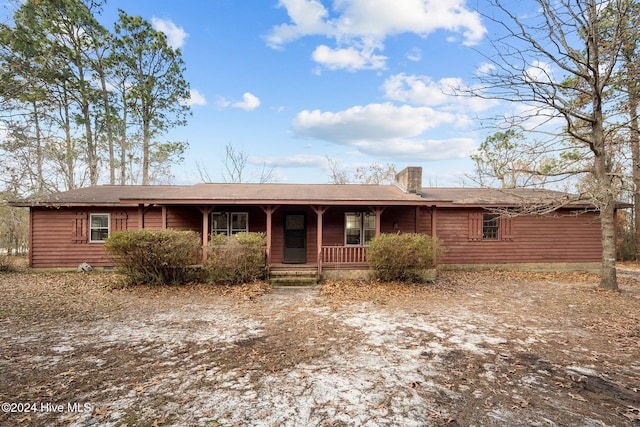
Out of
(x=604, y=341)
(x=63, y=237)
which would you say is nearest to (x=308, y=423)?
(x=604, y=341)

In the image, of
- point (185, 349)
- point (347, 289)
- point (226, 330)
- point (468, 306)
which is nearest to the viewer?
point (185, 349)

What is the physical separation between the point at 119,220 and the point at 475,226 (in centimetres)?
1393

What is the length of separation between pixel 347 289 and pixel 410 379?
498 cm

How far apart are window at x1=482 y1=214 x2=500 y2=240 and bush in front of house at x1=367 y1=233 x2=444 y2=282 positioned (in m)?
4.15

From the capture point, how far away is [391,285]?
8.99m

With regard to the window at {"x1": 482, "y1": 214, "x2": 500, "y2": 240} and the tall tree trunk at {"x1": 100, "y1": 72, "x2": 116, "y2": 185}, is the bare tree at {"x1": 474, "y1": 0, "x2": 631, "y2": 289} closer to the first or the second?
the window at {"x1": 482, "y1": 214, "x2": 500, "y2": 240}

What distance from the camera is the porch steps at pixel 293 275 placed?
30.2ft

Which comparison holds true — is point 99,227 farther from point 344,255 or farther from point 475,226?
point 475,226

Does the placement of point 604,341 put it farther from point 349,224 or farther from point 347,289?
point 349,224

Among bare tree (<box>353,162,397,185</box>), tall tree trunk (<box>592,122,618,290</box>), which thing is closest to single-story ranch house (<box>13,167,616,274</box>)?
tall tree trunk (<box>592,122,618,290</box>)

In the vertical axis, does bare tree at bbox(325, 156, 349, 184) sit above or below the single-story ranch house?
above

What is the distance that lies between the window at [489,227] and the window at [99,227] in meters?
14.8

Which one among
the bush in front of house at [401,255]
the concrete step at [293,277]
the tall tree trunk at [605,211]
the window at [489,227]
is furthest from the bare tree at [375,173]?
the concrete step at [293,277]

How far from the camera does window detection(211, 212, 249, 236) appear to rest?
11.5 meters
